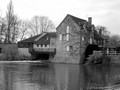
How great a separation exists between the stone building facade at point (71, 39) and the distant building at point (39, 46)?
260 cm

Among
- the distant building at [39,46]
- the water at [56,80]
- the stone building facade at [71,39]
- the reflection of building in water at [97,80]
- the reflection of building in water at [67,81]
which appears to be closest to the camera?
the water at [56,80]

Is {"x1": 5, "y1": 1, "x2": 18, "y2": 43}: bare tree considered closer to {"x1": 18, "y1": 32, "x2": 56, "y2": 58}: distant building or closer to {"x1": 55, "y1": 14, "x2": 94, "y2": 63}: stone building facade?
{"x1": 18, "y1": 32, "x2": 56, "y2": 58}: distant building

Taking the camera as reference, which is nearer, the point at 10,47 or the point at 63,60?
the point at 63,60

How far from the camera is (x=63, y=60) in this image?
5275 centimetres

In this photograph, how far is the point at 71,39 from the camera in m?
51.8

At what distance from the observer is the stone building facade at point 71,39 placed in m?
50.8

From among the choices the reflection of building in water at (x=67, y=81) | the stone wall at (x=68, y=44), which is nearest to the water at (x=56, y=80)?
the reflection of building in water at (x=67, y=81)

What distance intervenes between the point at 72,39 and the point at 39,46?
11117mm

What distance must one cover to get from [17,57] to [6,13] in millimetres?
13825

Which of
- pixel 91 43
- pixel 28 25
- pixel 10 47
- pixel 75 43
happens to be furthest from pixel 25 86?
pixel 28 25

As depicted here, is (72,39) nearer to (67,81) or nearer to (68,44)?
(68,44)

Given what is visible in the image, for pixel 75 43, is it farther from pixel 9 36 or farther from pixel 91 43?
pixel 9 36

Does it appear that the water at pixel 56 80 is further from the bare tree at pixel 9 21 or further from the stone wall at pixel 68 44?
the bare tree at pixel 9 21

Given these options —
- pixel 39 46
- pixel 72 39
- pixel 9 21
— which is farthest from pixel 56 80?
pixel 9 21
